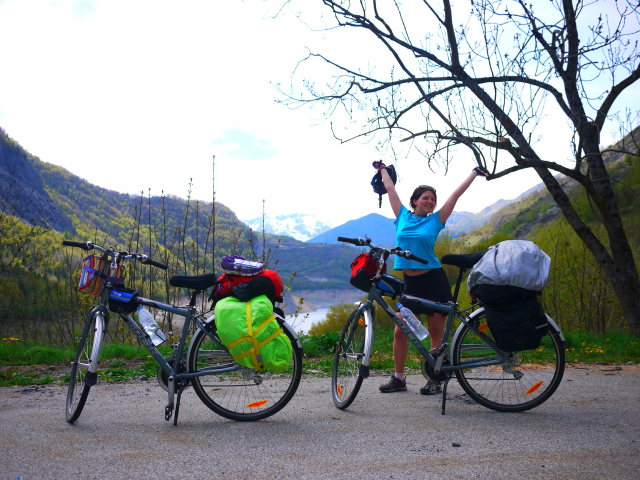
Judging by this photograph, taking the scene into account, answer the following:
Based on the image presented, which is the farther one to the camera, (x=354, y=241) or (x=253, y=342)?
(x=354, y=241)

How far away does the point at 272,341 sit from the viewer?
3.63 meters

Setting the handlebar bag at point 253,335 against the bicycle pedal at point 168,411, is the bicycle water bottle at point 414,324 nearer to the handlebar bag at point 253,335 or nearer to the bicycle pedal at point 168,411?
the handlebar bag at point 253,335

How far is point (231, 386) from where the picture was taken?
391cm

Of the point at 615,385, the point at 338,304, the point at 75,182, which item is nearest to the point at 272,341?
the point at 615,385

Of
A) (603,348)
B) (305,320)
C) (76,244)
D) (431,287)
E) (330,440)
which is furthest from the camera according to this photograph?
(305,320)

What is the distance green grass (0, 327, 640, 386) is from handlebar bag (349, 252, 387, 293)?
77.5 inches

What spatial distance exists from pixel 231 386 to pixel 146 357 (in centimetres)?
318

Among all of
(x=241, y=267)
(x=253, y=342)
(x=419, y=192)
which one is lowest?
(x=253, y=342)

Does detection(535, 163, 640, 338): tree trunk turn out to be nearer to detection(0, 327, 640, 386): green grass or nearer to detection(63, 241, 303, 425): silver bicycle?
detection(0, 327, 640, 386): green grass

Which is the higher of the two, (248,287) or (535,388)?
(248,287)

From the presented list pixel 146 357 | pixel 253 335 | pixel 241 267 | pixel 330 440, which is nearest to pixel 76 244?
pixel 241 267

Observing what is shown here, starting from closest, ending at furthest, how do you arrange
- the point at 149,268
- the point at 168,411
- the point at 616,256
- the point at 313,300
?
the point at 168,411 < the point at 616,256 < the point at 149,268 < the point at 313,300

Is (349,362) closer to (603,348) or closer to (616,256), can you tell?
(603,348)

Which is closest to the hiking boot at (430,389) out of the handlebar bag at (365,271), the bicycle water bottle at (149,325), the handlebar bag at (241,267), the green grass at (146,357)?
the handlebar bag at (365,271)
